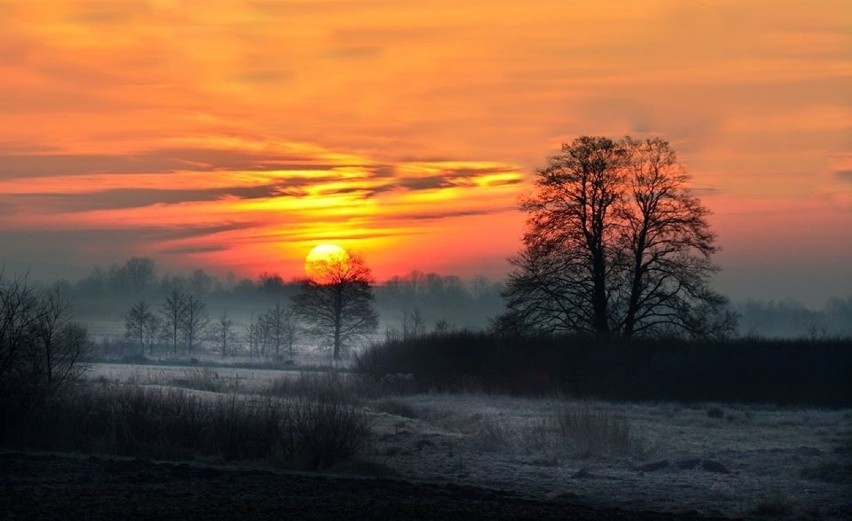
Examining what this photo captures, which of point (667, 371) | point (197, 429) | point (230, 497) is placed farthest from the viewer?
point (667, 371)

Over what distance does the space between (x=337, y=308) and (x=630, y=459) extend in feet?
210

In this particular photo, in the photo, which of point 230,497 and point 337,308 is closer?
point 230,497

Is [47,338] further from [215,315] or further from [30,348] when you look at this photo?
[215,315]

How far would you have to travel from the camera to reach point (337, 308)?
84625mm

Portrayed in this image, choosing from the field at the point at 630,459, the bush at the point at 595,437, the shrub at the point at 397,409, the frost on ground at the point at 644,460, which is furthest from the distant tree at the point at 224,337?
the bush at the point at 595,437

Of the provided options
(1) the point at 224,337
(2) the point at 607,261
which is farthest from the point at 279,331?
(2) the point at 607,261

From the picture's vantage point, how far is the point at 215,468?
19922 millimetres

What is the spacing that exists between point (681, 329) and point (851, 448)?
23.5 metres

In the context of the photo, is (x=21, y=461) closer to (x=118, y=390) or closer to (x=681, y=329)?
(x=118, y=390)

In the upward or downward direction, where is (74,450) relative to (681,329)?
downward

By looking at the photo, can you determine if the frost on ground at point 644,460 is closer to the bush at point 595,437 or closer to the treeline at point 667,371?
the bush at point 595,437

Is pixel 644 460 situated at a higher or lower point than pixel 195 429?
lower

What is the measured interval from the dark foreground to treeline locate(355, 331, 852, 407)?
1017 inches

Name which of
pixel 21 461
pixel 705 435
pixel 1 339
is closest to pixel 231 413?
pixel 21 461
